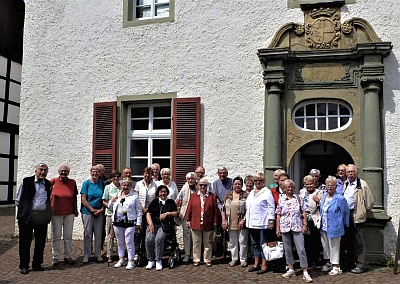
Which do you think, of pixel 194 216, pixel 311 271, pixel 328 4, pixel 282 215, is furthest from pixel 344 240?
pixel 328 4

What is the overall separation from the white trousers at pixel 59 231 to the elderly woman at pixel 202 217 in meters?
1.79

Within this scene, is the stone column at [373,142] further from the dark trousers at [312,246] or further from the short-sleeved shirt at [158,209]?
the short-sleeved shirt at [158,209]

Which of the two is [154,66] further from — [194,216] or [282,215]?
[282,215]

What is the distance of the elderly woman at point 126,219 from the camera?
6.86 m

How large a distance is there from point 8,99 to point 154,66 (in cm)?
843

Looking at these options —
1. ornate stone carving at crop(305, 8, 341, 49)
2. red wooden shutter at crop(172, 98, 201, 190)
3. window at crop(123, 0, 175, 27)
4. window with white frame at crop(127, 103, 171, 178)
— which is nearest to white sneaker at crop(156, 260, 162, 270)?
red wooden shutter at crop(172, 98, 201, 190)

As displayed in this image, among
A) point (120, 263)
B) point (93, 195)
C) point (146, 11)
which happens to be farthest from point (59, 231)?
point (146, 11)

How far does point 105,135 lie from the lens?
29.6ft

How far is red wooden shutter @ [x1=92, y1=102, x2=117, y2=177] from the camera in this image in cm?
898

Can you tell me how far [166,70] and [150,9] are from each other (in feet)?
4.50

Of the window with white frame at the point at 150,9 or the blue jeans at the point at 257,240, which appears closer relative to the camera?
the blue jeans at the point at 257,240

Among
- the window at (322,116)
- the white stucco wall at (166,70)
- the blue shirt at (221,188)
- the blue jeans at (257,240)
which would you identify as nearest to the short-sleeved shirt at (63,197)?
the white stucco wall at (166,70)

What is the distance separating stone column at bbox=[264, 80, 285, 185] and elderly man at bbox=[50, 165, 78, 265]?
315cm

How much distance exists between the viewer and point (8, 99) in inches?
606
